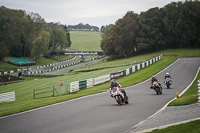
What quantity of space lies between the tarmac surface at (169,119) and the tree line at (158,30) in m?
79.4

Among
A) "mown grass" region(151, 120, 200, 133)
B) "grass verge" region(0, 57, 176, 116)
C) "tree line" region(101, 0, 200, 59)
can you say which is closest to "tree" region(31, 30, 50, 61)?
"tree line" region(101, 0, 200, 59)

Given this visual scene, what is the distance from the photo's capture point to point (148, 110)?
1542 centimetres

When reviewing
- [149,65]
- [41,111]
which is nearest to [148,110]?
[41,111]

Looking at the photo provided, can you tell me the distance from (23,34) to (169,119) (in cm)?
11012

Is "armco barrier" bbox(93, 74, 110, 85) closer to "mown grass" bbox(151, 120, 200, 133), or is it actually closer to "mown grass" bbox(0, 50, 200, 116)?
"mown grass" bbox(0, 50, 200, 116)

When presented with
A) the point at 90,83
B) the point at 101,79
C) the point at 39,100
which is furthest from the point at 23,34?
A: the point at 39,100

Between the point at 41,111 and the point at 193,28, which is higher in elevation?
the point at 193,28

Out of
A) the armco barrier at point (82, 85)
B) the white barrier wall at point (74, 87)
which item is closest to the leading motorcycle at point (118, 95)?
the white barrier wall at point (74, 87)

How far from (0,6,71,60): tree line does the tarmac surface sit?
94235mm

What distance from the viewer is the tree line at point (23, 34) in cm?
10531

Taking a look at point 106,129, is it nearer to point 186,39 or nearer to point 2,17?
point 186,39

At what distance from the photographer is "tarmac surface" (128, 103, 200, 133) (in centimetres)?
1068

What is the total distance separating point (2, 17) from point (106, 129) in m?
107

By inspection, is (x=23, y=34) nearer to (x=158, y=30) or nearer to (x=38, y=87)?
(x=158, y=30)
